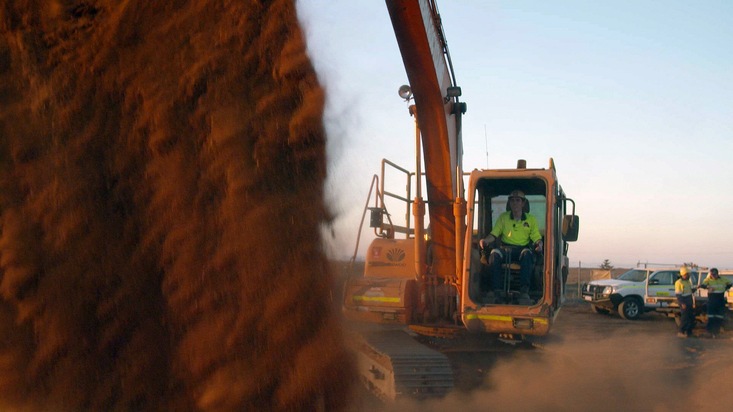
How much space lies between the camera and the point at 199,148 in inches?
153

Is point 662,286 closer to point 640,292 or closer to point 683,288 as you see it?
point 640,292

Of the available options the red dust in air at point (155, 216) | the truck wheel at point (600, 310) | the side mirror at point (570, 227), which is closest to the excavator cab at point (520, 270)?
the side mirror at point (570, 227)

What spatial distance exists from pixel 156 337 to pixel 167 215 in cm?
66

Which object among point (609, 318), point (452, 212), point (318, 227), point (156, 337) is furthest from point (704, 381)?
point (609, 318)

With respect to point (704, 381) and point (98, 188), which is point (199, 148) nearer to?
point (98, 188)

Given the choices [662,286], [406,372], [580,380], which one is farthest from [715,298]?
[406,372]

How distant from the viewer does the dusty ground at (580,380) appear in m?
7.01

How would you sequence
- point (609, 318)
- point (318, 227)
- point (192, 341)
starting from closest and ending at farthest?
point (192, 341)
point (318, 227)
point (609, 318)

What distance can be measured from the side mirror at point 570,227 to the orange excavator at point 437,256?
0.01 meters

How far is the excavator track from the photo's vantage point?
634 centimetres

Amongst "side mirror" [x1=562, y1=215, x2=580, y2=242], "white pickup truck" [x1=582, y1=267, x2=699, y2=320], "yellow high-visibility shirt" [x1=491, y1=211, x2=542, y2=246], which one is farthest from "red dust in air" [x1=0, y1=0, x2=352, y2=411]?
"white pickup truck" [x1=582, y1=267, x2=699, y2=320]

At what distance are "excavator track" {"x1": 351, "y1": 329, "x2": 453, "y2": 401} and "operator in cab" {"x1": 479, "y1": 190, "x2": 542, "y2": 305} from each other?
106 centimetres

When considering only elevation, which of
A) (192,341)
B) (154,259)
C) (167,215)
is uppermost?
(167,215)

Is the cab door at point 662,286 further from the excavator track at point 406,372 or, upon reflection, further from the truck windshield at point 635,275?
the excavator track at point 406,372
